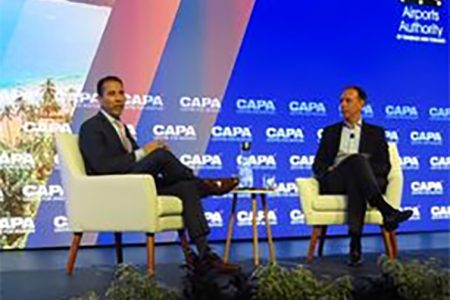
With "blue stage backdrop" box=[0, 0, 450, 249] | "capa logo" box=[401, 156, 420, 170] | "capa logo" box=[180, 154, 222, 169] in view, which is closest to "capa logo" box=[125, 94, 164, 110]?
"blue stage backdrop" box=[0, 0, 450, 249]

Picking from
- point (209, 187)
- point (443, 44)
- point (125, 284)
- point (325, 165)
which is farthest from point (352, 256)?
point (443, 44)

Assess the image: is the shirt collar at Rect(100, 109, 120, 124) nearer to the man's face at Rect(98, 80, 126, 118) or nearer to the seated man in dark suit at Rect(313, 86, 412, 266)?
the man's face at Rect(98, 80, 126, 118)

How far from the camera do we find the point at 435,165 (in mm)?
7492

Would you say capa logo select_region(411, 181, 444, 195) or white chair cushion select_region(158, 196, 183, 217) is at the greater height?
capa logo select_region(411, 181, 444, 195)

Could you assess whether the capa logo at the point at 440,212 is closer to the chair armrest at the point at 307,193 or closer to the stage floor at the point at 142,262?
the stage floor at the point at 142,262

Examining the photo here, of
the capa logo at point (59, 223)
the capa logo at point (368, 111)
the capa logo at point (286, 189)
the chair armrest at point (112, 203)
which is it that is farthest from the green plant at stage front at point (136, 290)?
the capa logo at point (368, 111)

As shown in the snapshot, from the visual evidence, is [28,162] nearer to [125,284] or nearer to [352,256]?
[352,256]

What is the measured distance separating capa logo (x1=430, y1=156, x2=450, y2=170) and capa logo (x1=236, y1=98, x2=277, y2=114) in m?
1.78

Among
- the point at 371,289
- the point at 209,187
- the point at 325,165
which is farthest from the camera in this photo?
the point at 325,165

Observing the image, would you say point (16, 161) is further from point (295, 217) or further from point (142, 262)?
point (295, 217)

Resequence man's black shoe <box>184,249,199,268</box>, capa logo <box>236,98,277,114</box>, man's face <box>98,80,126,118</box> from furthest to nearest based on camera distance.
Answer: capa logo <box>236,98,277,114</box> → man's face <box>98,80,126,118</box> → man's black shoe <box>184,249,199,268</box>

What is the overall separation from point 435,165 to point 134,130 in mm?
3034

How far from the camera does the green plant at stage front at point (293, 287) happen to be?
129 inches

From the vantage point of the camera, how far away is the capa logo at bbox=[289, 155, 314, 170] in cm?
680
